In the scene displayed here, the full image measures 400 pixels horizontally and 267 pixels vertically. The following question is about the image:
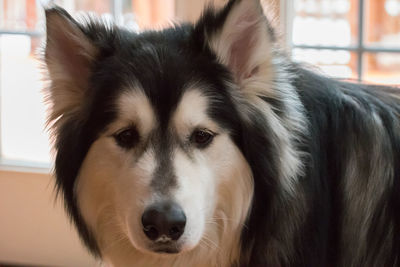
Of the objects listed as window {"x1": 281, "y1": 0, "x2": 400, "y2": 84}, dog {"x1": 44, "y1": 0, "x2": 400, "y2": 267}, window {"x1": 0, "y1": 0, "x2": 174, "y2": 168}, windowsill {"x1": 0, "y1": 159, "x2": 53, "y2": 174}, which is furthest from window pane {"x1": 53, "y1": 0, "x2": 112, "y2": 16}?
dog {"x1": 44, "y1": 0, "x2": 400, "y2": 267}

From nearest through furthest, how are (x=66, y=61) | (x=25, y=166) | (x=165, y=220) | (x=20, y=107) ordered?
1. (x=165, y=220)
2. (x=66, y=61)
3. (x=25, y=166)
4. (x=20, y=107)

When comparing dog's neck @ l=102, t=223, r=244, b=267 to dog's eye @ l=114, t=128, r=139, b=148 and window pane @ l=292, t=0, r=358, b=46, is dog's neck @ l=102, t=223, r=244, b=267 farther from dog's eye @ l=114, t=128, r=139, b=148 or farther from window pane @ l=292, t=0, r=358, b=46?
window pane @ l=292, t=0, r=358, b=46

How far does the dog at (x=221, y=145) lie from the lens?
1455 mm

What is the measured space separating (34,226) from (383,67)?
1491 millimetres

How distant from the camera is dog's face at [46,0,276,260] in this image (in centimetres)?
142

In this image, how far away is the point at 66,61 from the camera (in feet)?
5.20

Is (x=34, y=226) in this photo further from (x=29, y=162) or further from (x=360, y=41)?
(x=360, y=41)

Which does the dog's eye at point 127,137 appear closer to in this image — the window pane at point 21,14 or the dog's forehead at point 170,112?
the dog's forehead at point 170,112

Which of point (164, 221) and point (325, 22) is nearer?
point (164, 221)

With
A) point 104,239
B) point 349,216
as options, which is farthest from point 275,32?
point 104,239

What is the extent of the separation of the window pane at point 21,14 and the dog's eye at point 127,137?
123cm

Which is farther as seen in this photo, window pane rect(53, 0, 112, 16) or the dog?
window pane rect(53, 0, 112, 16)

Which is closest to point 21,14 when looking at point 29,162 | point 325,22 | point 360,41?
point 29,162

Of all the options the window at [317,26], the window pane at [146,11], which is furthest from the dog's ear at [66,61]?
the window pane at [146,11]
